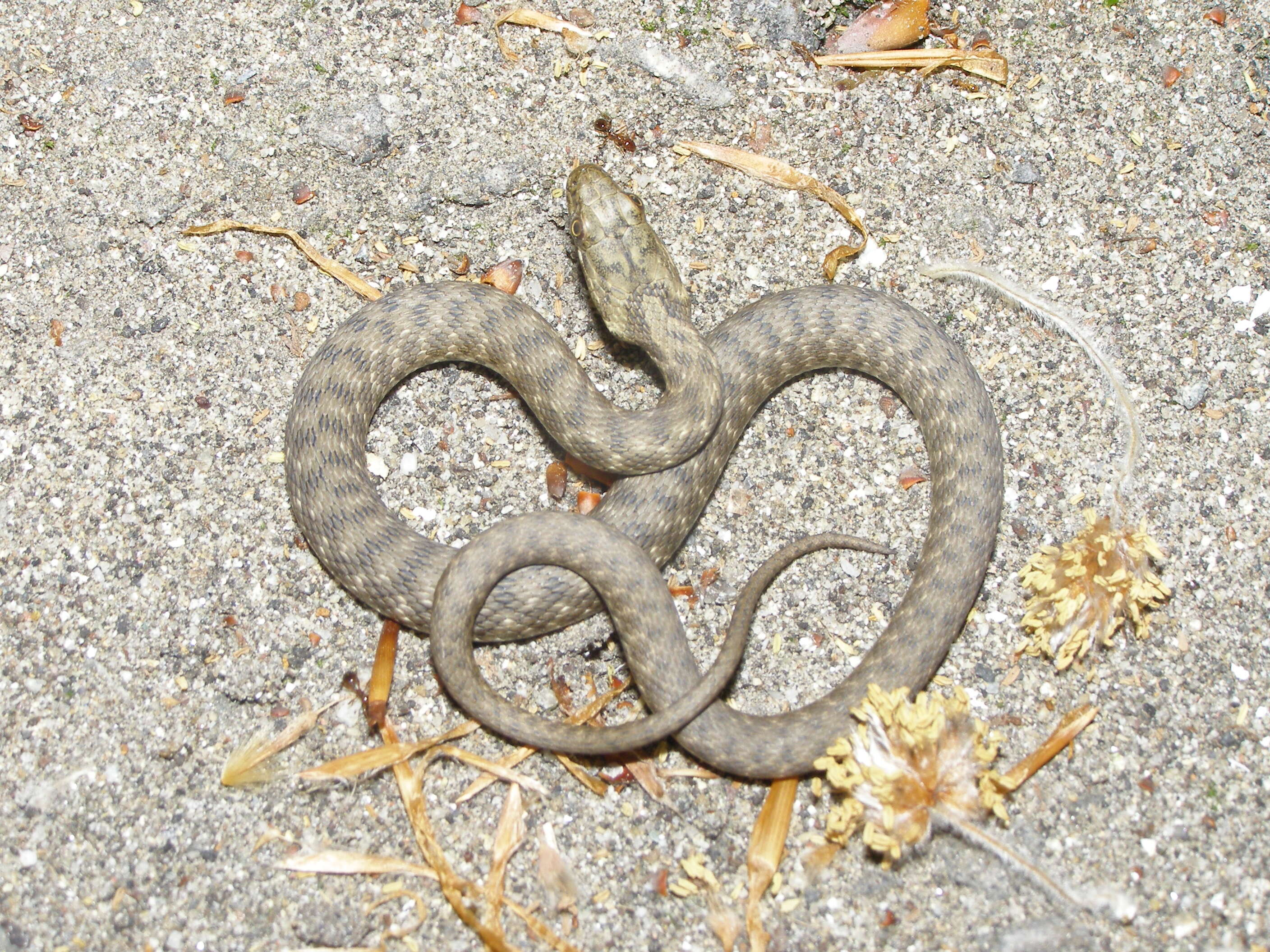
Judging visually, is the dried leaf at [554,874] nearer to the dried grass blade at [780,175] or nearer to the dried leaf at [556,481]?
the dried leaf at [556,481]

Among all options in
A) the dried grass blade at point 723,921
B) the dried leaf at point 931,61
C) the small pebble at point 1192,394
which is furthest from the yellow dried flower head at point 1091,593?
the dried leaf at point 931,61

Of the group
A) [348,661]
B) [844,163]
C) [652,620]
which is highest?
[844,163]

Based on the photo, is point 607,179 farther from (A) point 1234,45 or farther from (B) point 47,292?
(A) point 1234,45

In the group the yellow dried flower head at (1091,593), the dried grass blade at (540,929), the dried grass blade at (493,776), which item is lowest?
the dried grass blade at (540,929)

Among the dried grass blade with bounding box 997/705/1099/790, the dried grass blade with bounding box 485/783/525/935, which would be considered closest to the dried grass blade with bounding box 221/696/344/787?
the dried grass blade with bounding box 485/783/525/935

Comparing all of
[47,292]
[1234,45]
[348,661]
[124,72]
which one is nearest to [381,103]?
[124,72]

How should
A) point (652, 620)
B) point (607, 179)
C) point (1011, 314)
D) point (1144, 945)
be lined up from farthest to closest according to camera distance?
point (1011, 314) → point (607, 179) → point (652, 620) → point (1144, 945)
